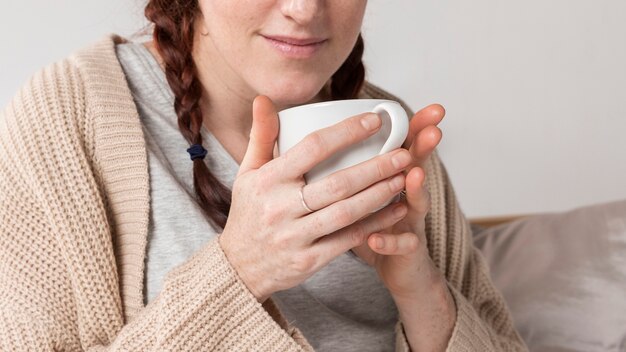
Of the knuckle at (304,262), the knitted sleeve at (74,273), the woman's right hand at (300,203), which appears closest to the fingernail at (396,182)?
the woman's right hand at (300,203)

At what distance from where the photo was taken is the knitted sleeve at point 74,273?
896mm

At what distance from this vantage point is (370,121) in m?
0.75

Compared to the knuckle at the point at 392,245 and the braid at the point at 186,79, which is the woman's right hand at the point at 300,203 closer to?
the knuckle at the point at 392,245

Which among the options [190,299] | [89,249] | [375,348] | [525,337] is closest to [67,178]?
[89,249]

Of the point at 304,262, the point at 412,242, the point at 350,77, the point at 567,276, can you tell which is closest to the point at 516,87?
the point at 567,276

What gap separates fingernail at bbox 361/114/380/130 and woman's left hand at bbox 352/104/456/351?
0.09 m

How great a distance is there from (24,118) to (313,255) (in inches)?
16.7

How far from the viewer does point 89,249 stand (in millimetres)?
988

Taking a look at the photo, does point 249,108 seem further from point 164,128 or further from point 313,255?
point 313,255

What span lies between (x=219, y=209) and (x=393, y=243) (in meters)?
0.30

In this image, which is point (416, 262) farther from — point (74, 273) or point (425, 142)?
point (74, 273)

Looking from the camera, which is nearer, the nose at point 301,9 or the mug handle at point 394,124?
the mug handle at point 394,124

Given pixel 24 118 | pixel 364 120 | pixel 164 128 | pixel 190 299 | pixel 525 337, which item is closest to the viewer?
pixel 364 120

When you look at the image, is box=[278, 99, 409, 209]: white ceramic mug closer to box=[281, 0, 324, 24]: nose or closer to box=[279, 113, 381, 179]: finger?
box=[279, 113, 381, 179]: finger
